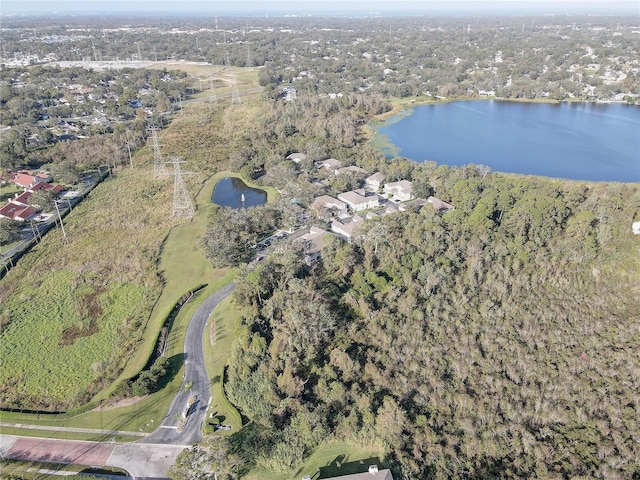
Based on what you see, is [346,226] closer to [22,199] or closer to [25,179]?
[22,199]

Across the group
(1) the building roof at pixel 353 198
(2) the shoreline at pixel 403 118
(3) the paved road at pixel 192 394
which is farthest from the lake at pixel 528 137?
(3) the paved road at pixel 192 394

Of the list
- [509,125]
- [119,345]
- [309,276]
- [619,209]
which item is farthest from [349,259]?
[509,125]

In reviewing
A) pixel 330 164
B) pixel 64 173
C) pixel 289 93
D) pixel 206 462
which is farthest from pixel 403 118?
pixel 206 462

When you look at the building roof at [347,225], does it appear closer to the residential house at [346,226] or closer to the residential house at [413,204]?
the residential house at [346,226]

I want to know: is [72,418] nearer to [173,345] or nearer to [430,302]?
[173,345]

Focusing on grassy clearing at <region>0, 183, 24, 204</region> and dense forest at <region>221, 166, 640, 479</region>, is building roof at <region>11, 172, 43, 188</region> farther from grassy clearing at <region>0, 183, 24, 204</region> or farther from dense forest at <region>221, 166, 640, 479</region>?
dense forest at <region>221, 166, 640, 479</region>

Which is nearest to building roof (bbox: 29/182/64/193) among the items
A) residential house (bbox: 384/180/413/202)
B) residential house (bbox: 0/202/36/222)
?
residential house (bbox: 0/202/36/222)
